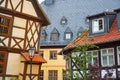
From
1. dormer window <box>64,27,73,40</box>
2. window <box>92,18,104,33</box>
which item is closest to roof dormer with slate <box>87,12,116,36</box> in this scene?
window <box>92,18,104,33</box>

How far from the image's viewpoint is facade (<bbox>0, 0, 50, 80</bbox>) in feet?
69.8

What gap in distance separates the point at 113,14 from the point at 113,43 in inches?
155

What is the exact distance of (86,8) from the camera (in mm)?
42562

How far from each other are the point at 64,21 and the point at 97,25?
55.4 ft

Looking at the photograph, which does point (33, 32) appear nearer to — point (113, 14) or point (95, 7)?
point (113, 14)

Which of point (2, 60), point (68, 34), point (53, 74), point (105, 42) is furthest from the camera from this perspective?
point (68, 34)

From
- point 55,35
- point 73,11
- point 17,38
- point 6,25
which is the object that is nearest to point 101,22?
point 17,38

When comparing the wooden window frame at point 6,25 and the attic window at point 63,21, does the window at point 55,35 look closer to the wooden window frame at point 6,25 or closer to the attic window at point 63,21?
the attic window at point 63,21

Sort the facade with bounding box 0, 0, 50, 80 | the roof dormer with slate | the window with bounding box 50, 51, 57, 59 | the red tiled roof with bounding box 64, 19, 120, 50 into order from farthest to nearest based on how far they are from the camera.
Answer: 1. the window with bounding box 50, 51, 57, 59
2. the roof dormer with slate
3. the red tiled roof with bounding box 64, 19, 120, 50
4. the facade with bounding box 0, 0, 50, 80

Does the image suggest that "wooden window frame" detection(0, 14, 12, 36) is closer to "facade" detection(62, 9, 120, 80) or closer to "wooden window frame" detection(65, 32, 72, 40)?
"facade" detection(62, 9, 120, 80)

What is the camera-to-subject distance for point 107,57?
2189cm

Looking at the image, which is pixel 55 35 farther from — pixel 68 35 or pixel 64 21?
pixel 64 21

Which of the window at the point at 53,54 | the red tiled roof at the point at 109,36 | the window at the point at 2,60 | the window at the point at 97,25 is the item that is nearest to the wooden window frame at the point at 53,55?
the window at the point at 53,54

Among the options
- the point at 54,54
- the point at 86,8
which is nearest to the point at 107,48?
the point at 54,54
